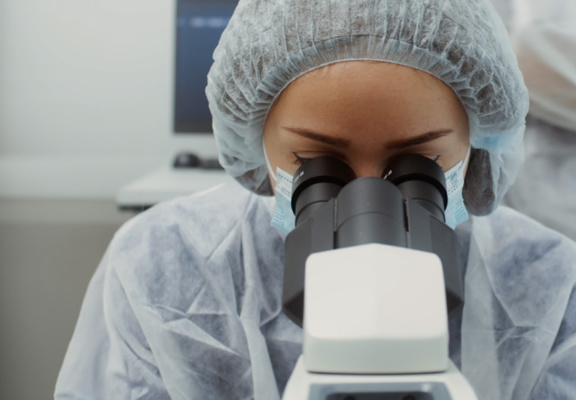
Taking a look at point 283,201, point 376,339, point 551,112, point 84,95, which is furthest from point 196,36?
point 376,339

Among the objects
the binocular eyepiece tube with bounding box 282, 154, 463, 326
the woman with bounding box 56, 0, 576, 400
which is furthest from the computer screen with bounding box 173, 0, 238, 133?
the binocular eyepiece tube with bounding box 282, 154, 463, 326

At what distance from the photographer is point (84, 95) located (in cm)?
247

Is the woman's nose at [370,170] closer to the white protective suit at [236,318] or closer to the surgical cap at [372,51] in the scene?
the surgical cap at [372,51]

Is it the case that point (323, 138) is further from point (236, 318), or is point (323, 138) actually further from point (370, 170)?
point (236, 318)

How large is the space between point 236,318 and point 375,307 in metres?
0.48

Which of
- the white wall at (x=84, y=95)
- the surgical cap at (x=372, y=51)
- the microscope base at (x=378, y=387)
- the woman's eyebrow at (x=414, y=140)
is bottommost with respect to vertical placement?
the white wall at (x=84, y=95)

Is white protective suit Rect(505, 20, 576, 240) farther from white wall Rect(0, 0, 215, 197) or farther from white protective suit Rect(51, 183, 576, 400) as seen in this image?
white wall Rect(0, 0, 215, 197)

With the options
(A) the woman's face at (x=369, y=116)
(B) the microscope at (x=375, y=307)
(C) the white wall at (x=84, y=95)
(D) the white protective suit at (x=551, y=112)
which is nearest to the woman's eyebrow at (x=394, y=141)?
(A) the woman's face at (x=369, y=116)

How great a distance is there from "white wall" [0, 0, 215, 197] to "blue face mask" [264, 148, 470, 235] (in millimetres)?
1671

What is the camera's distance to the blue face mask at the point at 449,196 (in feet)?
2.61

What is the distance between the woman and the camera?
72cm

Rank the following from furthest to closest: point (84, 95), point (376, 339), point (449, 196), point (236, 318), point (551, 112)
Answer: point (84, 95), point (551, 112), point (236, 318), point (449, 196), point (376, 339)

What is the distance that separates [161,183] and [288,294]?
1.38 meters

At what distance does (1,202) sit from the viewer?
253 cm
